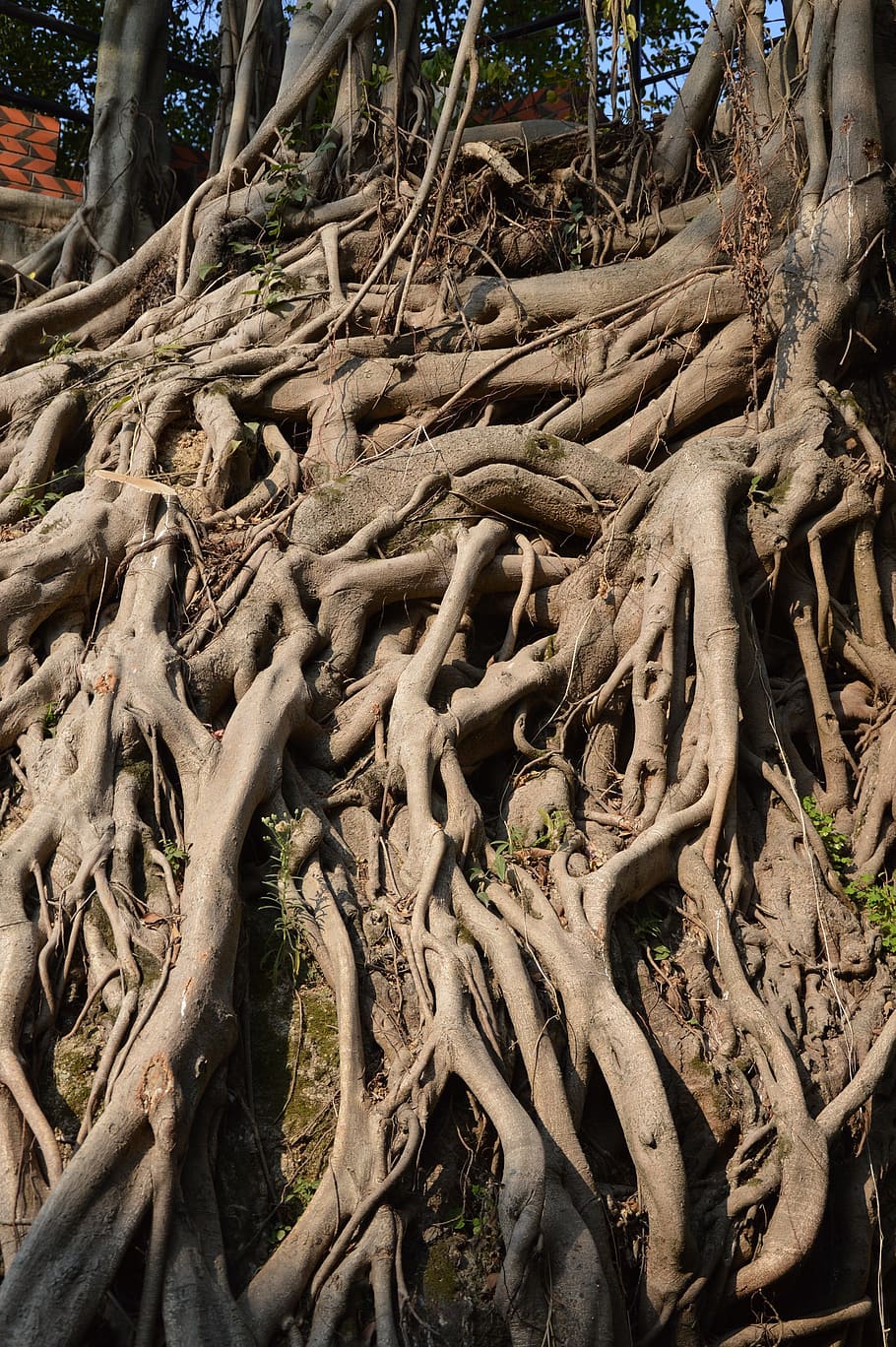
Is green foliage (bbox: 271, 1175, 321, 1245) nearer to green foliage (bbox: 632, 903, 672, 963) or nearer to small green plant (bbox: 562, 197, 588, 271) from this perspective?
green foliage (bbox: 632, 903, 672, 963)

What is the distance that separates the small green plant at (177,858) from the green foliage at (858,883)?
2.29 metres

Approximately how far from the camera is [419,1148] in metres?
3.44

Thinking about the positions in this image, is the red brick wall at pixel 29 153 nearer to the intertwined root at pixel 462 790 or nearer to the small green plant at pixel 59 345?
the small green plant at pixel 59 345

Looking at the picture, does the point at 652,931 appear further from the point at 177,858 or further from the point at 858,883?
the point at 177,858

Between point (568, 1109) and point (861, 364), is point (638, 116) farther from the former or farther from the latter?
point (568, 1109)

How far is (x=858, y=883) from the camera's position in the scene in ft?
15.3

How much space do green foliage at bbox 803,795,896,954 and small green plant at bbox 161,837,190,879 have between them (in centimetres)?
229

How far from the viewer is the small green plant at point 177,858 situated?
3.89 metres

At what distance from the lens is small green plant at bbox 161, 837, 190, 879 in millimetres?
3895

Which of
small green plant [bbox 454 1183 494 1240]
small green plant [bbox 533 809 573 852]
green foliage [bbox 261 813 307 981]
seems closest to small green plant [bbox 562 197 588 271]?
small green plant [bbox 533 809 573 852]

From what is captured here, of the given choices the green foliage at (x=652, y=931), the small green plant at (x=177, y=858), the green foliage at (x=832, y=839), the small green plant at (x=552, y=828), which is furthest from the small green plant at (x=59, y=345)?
the green foliage at (x=832, y=839)

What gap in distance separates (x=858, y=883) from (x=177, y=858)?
7.99ft

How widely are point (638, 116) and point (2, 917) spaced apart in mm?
5092

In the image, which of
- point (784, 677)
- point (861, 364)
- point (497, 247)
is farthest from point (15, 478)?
point (861, 364)
